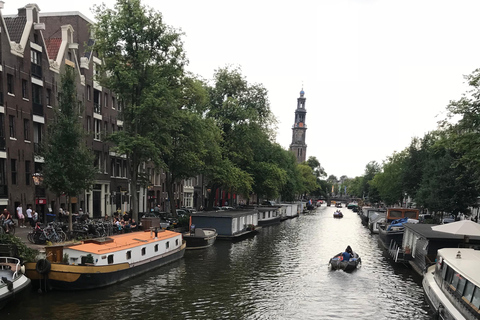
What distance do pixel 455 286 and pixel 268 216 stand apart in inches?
1976

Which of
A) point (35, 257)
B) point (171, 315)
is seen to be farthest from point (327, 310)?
point (35, 257)

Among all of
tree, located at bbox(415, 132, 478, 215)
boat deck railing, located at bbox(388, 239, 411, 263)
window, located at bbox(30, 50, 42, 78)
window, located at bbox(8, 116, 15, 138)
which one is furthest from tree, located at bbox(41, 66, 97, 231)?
tree, located at bbox(415, 132, 478, 215)

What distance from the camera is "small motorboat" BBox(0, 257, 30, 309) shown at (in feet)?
60.1

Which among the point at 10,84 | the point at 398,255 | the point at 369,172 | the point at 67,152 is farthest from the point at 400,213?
the point at 369,172

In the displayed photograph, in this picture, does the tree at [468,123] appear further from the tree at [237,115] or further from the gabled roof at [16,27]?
the gabled roof at [16,27]

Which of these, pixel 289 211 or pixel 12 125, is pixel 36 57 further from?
pixel 289 211

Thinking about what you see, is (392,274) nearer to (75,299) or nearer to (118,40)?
(75,299)

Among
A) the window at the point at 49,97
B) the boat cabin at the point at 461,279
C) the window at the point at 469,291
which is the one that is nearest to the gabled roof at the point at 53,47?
the window at the point at 49,97

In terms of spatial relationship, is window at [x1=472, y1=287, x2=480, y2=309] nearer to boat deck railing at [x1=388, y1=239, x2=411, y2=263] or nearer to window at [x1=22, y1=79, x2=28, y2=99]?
boat deck railing at [x1=388, y1=239, x2=411, y2=263]

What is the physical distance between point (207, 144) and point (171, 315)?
105ft

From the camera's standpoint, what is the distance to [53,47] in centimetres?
4906

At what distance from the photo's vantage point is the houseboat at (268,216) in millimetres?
64325

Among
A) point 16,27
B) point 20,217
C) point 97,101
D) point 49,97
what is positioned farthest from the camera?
point 97,101

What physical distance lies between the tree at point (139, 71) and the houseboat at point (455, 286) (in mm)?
25153
